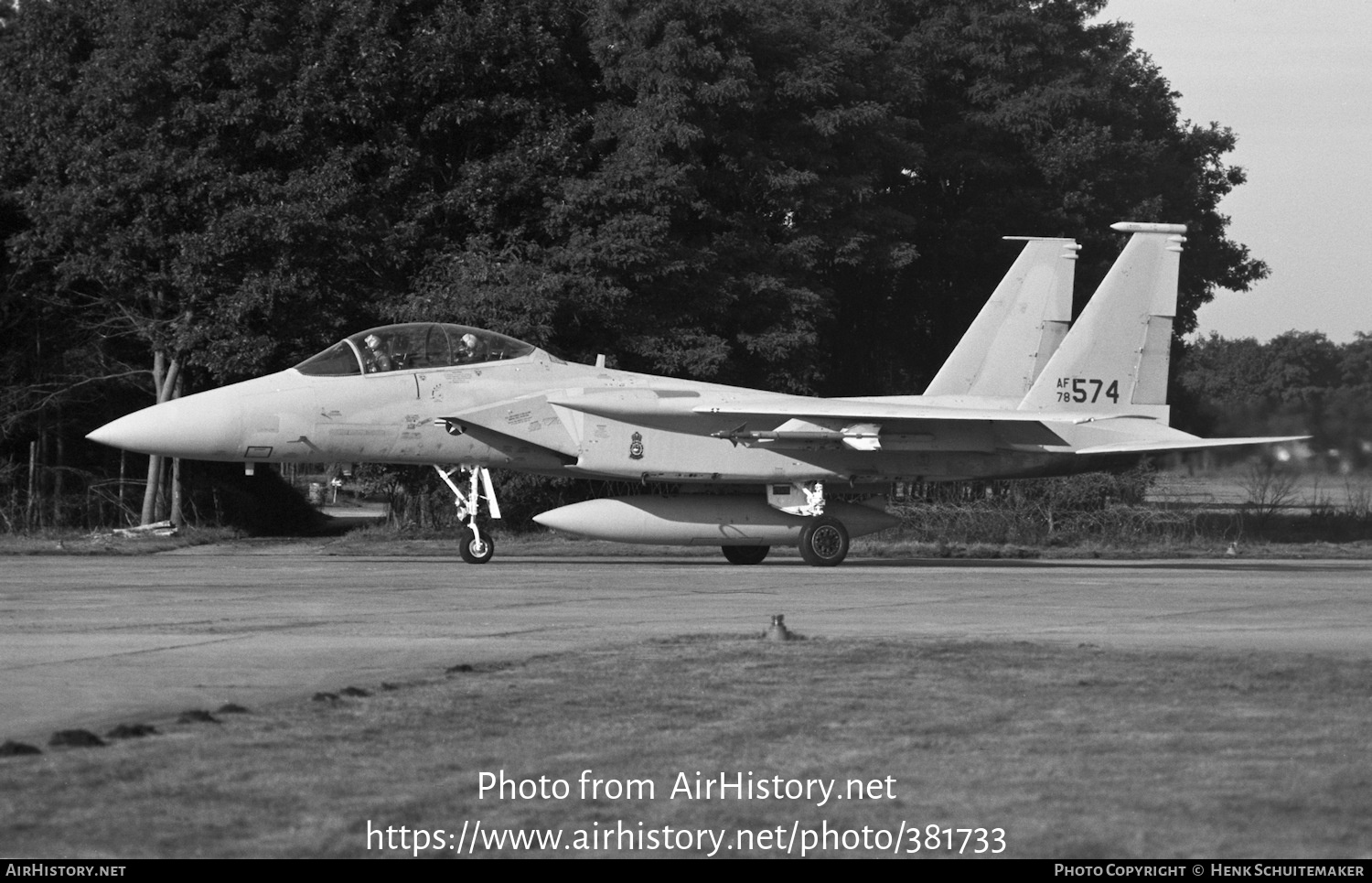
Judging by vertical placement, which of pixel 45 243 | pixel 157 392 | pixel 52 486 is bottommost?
pixel 52 486

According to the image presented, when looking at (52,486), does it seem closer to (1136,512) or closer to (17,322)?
(17,322)

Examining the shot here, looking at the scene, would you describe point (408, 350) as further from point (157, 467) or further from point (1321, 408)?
point (1321, 408)

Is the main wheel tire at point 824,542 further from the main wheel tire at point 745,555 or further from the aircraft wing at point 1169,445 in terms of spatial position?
the aircraft wing at point 1169,445

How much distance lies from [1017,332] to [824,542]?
524 centimetres

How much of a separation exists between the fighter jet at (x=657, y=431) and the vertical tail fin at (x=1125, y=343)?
28 mm

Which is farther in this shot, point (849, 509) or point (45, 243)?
point (45, 243)

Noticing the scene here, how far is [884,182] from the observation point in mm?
37500

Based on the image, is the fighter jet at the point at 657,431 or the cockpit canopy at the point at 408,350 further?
the cockpit canopy at the point at 408,350

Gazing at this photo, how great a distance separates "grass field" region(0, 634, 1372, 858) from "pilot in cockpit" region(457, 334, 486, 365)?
33.9ft

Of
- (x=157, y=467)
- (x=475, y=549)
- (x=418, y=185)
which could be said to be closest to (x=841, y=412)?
(x=475, y=549)

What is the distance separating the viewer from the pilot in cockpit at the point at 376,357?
18.4 m

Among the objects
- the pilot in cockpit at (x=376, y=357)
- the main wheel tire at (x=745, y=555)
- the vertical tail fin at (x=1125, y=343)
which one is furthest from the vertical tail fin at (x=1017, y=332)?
the pilot in cockpit at (x=376, y=357)
